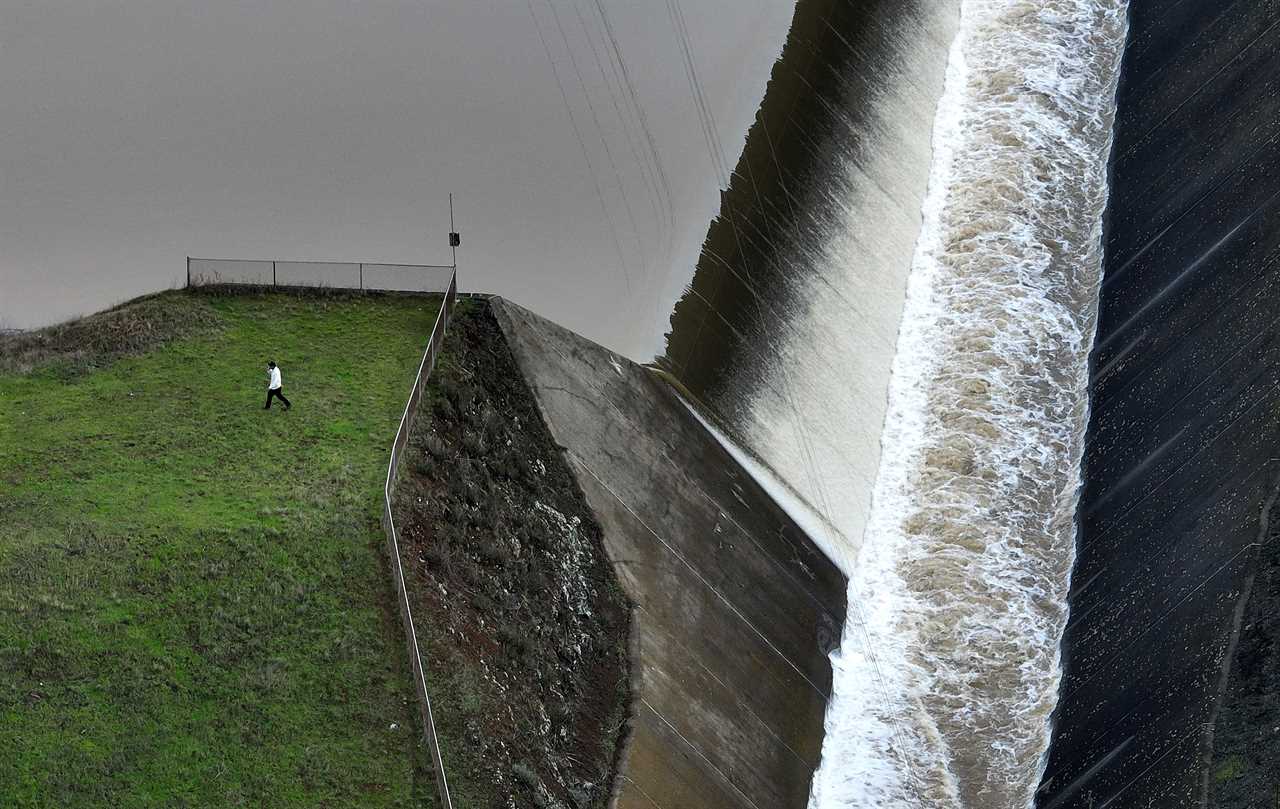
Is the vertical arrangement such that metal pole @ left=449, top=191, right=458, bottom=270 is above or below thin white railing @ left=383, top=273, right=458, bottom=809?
above

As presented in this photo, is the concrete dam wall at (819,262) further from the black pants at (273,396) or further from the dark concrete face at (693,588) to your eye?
the black pants at (273,396)

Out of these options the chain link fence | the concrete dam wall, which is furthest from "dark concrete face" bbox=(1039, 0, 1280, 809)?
the chain link fence

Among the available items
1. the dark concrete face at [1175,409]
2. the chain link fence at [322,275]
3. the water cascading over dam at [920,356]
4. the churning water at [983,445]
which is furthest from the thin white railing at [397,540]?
the dark concrete face at [1175,409]

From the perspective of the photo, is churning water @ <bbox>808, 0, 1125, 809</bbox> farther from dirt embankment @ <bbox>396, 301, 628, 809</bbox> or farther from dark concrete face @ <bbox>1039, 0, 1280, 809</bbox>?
dirt embankment @ <bbox>396, 301, 628, 809</bbox>

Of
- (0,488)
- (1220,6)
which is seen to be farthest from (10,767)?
(1220,6)

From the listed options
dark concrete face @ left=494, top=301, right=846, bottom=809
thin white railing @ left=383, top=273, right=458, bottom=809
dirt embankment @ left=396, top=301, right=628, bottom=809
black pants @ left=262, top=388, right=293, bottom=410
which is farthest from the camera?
black pants @ left=262, top=388, right=293, bottom=410

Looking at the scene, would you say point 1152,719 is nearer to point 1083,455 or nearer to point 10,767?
point 1083,455
